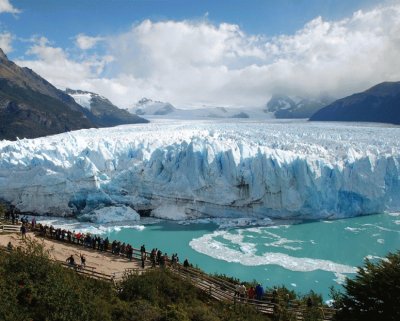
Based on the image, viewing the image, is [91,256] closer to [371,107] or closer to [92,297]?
[92,297]

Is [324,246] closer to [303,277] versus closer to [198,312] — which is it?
[303,277]

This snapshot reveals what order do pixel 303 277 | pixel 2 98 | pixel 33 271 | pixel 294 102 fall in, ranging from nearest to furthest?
pixel 33 271, pixel 303 277, pixel 2 98, pixel 294 102

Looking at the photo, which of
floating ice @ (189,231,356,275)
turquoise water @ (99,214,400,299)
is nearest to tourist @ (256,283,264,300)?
turquoise water @ (99,214,400,299)

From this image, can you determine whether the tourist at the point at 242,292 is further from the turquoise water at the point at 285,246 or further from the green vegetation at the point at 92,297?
the turquoise water at the point at 285,246

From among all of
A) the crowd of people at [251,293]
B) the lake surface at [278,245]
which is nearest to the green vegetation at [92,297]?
the crowd of people at [251,293]

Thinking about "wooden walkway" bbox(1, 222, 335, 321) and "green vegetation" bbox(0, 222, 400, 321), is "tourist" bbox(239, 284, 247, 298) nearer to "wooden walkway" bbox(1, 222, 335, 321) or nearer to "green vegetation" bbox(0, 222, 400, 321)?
"wooden walkway" bbox(1, 222, 335, 321)

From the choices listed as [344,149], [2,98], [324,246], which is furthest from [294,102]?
[324,246]

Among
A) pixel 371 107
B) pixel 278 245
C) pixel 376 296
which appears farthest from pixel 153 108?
pixel 376 296
